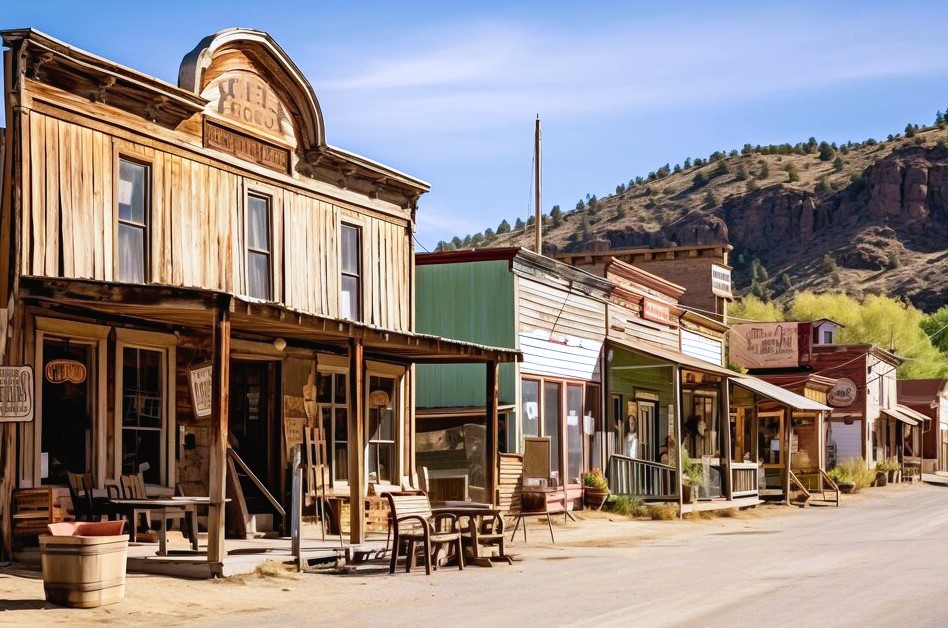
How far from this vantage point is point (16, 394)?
14289 mm

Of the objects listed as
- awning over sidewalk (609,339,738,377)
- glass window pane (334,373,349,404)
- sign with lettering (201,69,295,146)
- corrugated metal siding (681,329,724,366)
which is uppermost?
sign with lettering (201,69,295,146)

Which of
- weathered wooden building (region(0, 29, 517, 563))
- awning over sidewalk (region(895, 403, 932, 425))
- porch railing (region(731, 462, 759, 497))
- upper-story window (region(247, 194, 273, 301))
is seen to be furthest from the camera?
awning over sidewalk (region(895, 403, 932, 425))

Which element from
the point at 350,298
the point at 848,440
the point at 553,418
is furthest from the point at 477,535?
the point at 848,440

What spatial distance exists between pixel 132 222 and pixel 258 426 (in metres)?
4.30

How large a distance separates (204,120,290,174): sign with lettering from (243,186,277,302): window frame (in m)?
0.46

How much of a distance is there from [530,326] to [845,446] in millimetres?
28618

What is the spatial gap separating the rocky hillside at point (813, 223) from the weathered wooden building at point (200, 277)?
3395 inches

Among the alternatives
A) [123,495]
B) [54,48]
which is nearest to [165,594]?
[123,495]

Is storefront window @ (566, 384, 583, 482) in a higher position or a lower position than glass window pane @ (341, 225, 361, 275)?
lower

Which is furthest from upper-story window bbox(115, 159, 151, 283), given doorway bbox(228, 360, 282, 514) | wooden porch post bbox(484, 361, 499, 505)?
wooden porch post bbox(484, 361, 499, 505)

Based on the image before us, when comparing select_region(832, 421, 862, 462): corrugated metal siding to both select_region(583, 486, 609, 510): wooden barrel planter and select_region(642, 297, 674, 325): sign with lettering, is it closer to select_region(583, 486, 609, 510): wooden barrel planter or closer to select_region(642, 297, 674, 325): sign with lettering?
select_region(642, 297, 674, 325): sign with lettering

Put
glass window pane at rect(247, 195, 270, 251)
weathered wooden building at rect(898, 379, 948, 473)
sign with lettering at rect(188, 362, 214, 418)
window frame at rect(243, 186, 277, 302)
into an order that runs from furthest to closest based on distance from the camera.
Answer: weathered wooden building at rect(898, 379, 948, 473) < glass window pane at rect(247, 195, 270, 251) < window frame at rect(243, 186, 277, 302) < sign with lettering at rect(188, 362, 214, 418)

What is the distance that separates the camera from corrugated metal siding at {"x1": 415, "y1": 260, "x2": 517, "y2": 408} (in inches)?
990

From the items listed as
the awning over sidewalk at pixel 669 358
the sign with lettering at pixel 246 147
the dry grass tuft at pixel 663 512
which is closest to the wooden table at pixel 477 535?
the sign with lettering at pixel 246 147
